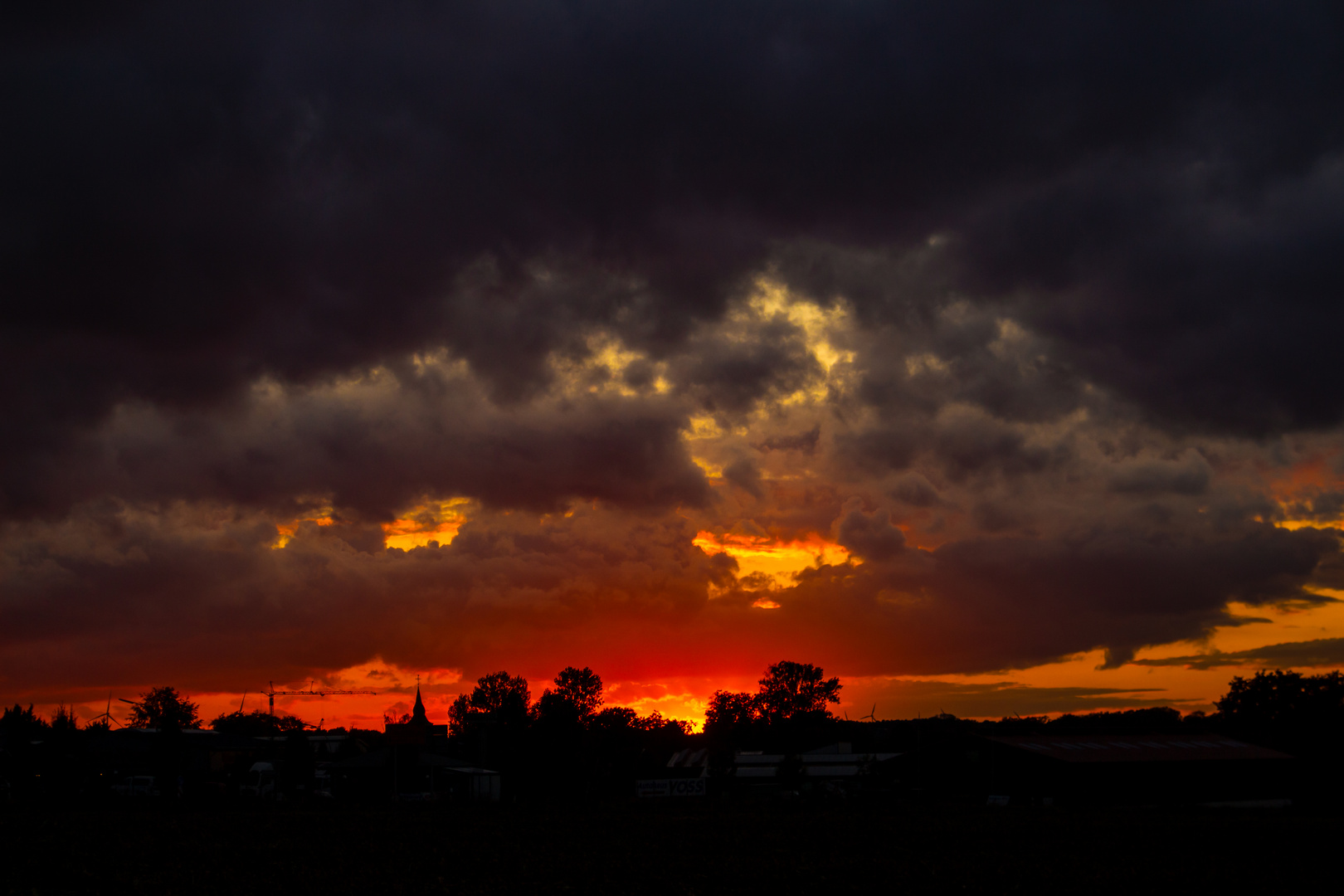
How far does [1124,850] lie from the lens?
1790 inches

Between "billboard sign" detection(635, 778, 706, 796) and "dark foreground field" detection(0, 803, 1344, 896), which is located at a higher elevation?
"dark foreground field" detection(0, 803, 1344, 896)

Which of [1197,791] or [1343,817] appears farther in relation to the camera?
[1197,791]

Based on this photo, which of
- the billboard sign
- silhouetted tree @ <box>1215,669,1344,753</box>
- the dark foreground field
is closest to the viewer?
the dark foreground field

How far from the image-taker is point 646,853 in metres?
43.8

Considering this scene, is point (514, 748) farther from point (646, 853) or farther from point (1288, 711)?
point (1288, 711)

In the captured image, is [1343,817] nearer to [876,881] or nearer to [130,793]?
[876,881]

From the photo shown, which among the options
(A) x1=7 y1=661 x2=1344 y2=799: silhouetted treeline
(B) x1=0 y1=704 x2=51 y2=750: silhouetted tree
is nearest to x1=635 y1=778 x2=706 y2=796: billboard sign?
(A) x1=7 y1=661 x2=1344 y2=799: silhouetted treeline

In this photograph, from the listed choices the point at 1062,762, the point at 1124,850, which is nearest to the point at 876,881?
the point at 1124,850

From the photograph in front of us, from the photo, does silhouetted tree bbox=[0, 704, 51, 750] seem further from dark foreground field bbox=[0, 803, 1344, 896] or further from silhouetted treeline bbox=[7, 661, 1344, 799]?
dark foreground field bbox=[0, 803, 1344, 896]

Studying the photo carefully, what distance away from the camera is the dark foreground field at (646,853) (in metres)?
34.7

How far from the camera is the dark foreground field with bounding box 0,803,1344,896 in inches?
1364

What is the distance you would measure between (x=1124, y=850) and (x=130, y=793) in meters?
90.7

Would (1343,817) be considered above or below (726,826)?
below

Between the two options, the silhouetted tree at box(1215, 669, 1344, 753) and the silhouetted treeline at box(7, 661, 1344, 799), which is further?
the silhouetted tree at box(1215, 669, 1344, 753)
